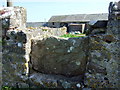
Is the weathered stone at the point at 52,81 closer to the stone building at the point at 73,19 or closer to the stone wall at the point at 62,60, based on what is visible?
the stone wall at the point at 62,60

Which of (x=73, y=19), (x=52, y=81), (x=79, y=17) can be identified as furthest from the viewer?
(x=79, y=17)

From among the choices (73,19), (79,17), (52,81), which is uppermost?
(79,17)

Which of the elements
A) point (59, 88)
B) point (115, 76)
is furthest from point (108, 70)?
point (59, 88)

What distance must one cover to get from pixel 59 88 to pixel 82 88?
574 millimetres

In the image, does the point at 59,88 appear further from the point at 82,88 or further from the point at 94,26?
the point at 94,26

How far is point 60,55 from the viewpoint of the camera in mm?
3979

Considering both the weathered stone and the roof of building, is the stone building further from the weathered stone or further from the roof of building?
the weathered stone

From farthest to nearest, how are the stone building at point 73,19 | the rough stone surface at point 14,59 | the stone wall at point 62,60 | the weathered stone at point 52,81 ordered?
the stone building at point 73,19
the rough stone surface at point 14,59
the weathered stone at point 52,81
the stone wall at point 62,60

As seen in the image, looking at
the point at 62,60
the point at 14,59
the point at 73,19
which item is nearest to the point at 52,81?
the point at 62,60

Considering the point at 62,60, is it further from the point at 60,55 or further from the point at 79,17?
the point at 79,17

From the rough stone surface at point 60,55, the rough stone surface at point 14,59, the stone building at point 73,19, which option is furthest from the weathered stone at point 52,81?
the stone building at point 73,19

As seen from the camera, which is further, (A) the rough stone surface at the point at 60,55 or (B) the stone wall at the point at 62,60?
(A) the rough stone surface at the point at 60,55

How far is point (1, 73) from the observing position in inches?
172

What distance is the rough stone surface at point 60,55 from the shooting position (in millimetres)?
3805
